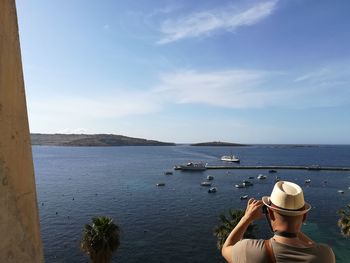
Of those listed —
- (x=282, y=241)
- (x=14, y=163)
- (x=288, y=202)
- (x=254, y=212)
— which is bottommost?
(x=282, y=241)

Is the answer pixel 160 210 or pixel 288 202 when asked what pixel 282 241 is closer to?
pixel 288 202

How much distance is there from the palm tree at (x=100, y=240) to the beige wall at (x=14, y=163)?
30.1m

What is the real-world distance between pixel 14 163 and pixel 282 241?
9.13ft

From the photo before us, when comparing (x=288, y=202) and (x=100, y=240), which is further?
(x=100, y=240)

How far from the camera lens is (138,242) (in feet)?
194

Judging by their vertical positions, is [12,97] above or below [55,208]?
above

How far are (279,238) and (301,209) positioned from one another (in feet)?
1.30

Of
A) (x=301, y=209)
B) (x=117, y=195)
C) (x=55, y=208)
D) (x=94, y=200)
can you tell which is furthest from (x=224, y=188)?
(x=301, y=209)

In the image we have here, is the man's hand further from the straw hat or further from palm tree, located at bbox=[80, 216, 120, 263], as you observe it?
palm tree, located at bbox=[80, 216, 120, 263]

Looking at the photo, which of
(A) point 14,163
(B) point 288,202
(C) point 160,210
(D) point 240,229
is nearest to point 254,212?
(D) point 240,229

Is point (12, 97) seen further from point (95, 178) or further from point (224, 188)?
point (95, 178)

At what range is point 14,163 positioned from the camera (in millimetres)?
3549

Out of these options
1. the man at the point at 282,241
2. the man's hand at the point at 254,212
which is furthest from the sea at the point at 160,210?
the man at the point at 282,241

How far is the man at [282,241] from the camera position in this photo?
3.28 m
